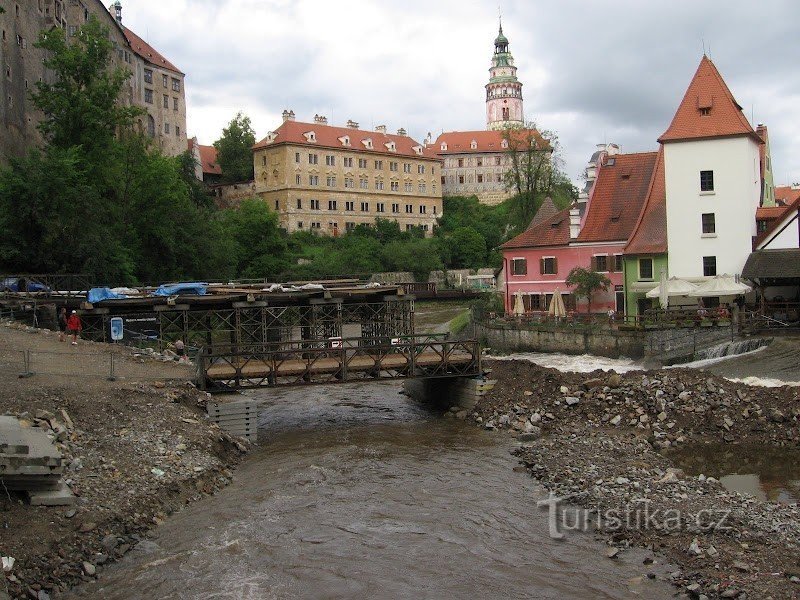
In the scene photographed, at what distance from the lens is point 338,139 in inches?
4119

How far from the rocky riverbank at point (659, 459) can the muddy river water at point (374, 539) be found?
724 millimetres

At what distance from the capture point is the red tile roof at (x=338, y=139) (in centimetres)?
9975

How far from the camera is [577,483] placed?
18.3 meters

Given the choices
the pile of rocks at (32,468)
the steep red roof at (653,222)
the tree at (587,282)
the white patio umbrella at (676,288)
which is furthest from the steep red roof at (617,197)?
the pile of rocks at (32,468)

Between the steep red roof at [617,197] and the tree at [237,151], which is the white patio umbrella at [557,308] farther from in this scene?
the tree at [237,151]

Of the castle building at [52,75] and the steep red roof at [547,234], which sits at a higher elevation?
the castle building at [52,75]

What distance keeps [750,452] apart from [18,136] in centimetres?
5640

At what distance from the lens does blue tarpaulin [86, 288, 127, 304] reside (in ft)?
102

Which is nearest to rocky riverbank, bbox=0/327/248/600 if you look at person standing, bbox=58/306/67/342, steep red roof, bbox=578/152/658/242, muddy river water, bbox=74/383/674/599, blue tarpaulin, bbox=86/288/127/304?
muddy river water, bbox=74/383/674/599

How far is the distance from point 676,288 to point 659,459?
848 inches

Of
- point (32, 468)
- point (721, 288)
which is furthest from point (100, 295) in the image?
point (721, 288)

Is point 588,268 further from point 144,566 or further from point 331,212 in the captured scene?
point 331,212

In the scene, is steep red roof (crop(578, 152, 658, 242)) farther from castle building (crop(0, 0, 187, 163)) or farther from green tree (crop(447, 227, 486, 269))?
green tree (crop(447, 227, 486, 269))

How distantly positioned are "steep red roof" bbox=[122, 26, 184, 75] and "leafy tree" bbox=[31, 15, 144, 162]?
43784mm
